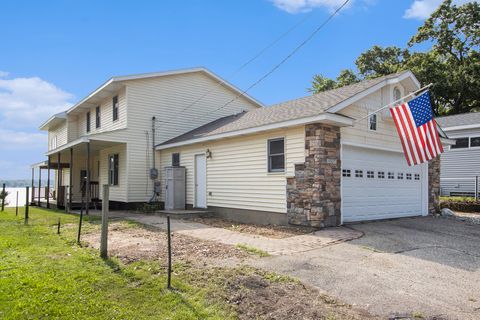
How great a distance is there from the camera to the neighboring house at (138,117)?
639 inches

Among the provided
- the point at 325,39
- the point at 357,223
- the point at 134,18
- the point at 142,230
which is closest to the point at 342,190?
the point at 357,223

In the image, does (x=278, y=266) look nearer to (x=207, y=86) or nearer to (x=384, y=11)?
(x=384, y=11)

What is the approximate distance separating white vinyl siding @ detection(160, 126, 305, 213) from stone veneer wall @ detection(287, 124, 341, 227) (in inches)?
12.5

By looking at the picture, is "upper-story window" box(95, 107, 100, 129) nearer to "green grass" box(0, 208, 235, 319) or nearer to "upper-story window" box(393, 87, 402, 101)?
"green grass" box(0, 208, 235, 319)

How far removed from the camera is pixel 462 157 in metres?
20.0

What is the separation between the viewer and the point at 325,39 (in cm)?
1059

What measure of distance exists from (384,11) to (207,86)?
35.9 feet

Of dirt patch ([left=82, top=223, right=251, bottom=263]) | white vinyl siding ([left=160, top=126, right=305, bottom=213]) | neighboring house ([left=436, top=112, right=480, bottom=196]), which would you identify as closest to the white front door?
white vinyl siding ([left=160, top=126, right=305, bottom=213])

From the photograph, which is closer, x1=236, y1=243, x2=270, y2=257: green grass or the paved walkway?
x1=236, y1=243, x2=270, y2=257: green grass

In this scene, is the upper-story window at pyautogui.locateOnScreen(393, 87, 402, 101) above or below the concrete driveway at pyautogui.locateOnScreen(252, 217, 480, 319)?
above

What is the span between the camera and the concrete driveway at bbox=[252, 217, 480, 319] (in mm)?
4633

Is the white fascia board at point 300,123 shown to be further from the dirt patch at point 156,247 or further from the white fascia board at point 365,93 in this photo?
the dirt patch at point 156,247

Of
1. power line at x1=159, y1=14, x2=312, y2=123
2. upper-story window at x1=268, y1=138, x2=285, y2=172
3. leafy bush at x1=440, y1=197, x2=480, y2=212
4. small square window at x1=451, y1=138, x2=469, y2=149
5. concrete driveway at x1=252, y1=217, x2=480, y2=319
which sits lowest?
concrete driveway at x1=252, y1=217, x2=480, y2=319

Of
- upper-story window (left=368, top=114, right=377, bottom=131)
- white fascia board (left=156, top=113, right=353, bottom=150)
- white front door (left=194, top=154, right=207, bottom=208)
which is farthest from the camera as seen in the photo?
white front door (left=194, top=154, right=207, bottom=208)
